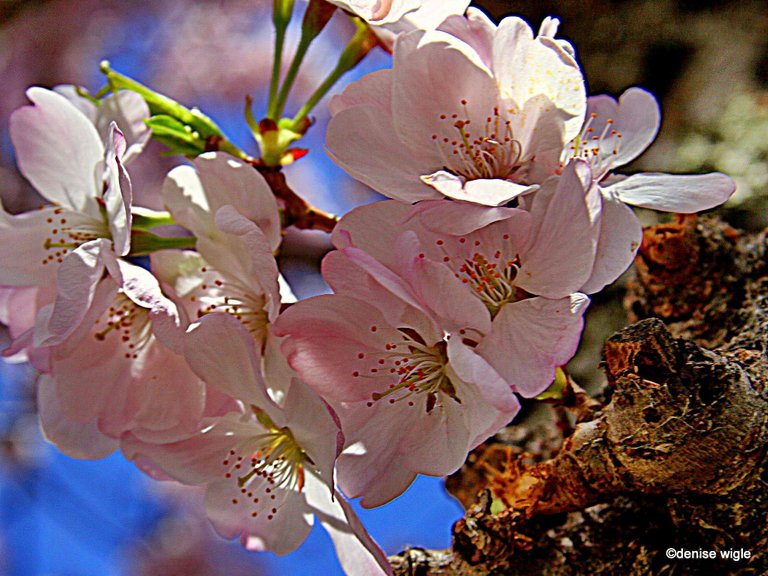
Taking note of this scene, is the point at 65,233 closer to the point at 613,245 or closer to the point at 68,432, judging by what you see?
the point at 68,432

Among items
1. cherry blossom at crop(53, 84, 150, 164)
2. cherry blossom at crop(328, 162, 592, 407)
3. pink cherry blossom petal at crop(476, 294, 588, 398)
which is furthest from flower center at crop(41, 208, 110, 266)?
pink cherry blossom petal at crop(476, 294, 588, 398)

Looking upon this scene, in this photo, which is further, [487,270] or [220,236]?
[220,236]

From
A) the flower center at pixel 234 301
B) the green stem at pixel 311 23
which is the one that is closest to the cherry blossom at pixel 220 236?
the flower center at pixel 234 301

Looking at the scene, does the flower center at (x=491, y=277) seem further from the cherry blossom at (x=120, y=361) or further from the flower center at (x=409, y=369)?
the cherry blossom at (x=120, y=361)

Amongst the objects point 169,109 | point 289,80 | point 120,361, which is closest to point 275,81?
point 289,80

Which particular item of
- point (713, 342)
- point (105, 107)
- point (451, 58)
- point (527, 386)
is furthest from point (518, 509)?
point (105, 107)

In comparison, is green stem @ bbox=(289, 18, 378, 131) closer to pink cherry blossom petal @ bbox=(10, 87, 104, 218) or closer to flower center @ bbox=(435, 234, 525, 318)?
pink cherry blossom petal @ bbox=(10, 87, 104, 218)
